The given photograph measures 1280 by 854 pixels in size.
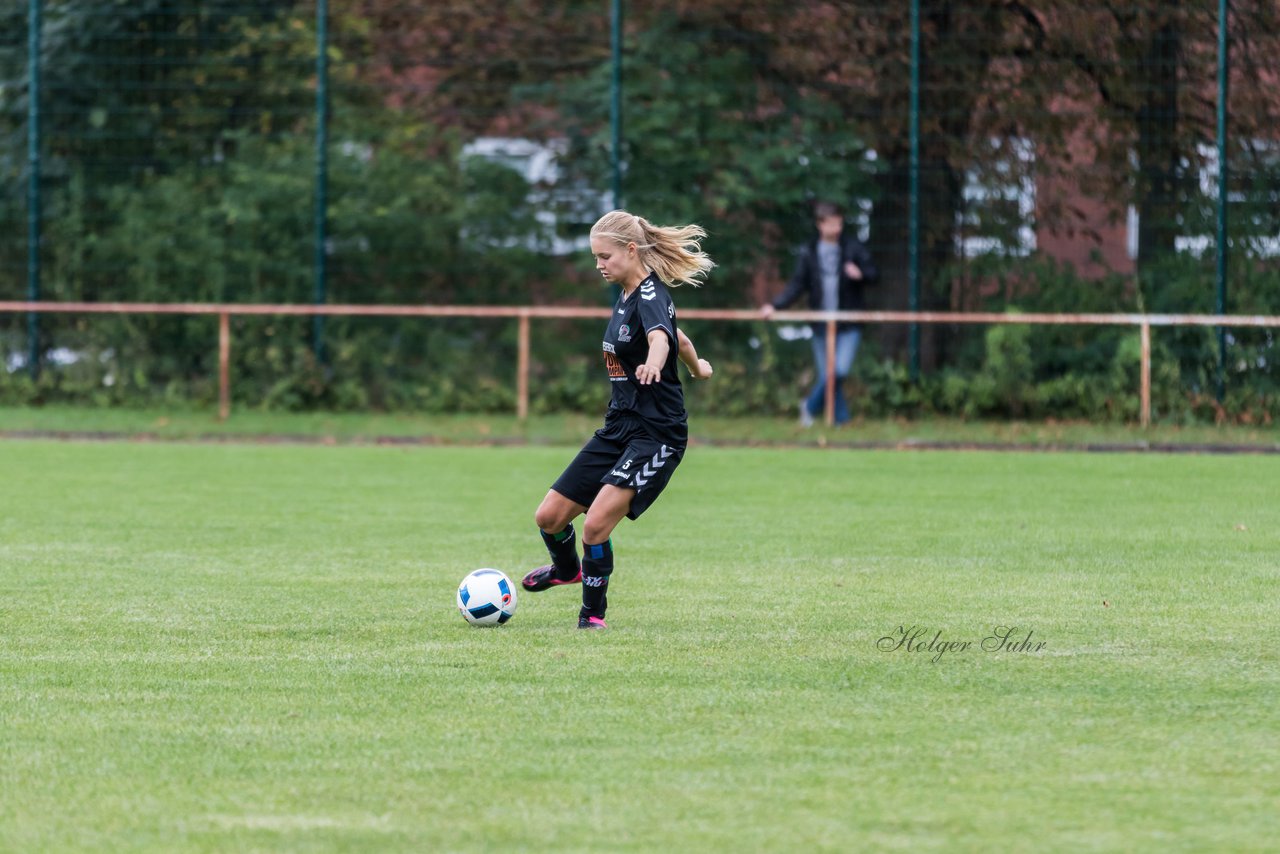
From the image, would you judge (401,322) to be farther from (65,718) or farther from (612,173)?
(65,718)

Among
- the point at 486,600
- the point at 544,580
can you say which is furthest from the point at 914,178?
the point at 486,600

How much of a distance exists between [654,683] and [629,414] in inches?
70.3

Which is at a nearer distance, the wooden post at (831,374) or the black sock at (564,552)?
the black sock at (564,552)

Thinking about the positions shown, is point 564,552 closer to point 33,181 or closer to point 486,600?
point 486,600

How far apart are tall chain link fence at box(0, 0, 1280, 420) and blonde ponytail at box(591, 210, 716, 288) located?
37.6 ft

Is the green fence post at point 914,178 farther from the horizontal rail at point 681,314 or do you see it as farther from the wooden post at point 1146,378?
the wooden post at point 1146,378

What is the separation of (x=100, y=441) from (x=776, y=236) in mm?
7071

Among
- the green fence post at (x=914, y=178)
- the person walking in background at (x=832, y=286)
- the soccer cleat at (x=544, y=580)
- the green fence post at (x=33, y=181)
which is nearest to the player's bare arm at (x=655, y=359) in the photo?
the soccer cleat at (x=544, y=580)

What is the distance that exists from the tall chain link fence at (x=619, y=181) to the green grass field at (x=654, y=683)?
24.3ft

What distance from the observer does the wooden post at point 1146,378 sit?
18156 millimetres

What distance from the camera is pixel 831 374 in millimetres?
18422

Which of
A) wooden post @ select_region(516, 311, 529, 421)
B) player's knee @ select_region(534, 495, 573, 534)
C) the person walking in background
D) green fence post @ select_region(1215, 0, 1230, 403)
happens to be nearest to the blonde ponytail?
player's knee @ select_region(534, 495, 573, 534)

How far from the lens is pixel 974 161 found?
65.0 feet

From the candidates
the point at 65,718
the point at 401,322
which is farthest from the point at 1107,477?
the point at 65,718
